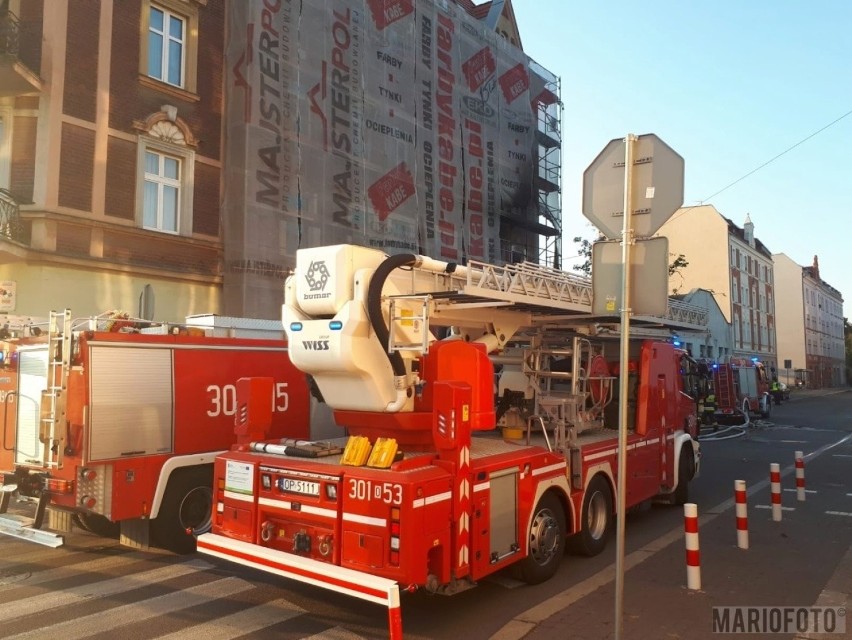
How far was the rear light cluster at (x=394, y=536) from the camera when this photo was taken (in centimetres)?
483

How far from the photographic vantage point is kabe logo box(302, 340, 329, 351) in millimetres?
5688

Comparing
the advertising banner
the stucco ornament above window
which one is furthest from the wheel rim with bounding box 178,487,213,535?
the stucco ornament above window

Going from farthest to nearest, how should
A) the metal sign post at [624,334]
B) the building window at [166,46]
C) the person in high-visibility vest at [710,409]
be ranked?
the person in high-visibility vest at [710,409] < the building window at [166,46] < the metal sign post at [624,334]

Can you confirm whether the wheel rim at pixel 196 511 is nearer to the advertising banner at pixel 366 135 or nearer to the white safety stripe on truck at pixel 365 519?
the white safety stripe on truck at pixel 365 519

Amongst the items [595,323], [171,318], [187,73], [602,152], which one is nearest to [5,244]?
[171,318]

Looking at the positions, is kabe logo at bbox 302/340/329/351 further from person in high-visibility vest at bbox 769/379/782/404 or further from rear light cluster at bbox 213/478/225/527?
person in high-visibility vest at bbox 769/379/782/404

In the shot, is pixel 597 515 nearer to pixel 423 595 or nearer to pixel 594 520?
pixel 594 520

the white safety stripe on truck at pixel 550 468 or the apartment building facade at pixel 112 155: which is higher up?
the apartment building facade at pixel 112 155

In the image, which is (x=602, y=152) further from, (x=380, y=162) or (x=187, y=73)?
(x=380, y=162)

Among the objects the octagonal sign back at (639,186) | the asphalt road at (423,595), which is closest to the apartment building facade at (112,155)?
the asphalt road at (423,595)

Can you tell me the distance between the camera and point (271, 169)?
56.8 feet

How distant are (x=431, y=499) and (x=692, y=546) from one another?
271 centimetres

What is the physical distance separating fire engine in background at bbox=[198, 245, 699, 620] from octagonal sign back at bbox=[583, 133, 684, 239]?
1513 mm

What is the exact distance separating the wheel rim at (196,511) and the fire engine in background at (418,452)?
190 centimetres
